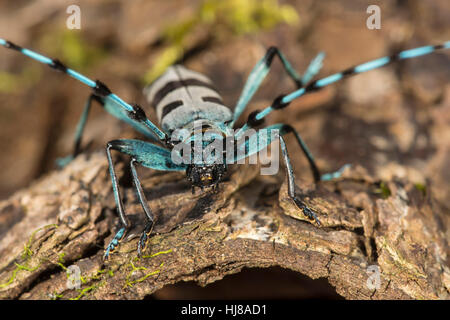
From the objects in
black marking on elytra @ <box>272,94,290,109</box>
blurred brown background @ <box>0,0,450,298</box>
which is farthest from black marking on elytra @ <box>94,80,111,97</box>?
black marking on elytra @ <box>272,94,290,109</box>

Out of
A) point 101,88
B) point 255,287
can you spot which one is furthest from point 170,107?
point 255,287

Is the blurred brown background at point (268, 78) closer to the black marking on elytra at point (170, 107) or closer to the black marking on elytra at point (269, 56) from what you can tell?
the black marking on elytra at point (269, 56)

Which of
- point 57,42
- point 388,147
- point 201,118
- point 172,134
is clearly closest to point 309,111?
point 388,147

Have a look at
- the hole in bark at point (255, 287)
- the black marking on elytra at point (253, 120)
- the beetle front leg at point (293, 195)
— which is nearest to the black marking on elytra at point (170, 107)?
the black marking on elytra at point (253, 120)

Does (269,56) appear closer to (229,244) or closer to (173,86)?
(173,86)

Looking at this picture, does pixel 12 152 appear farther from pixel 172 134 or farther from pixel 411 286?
pixel 411 286

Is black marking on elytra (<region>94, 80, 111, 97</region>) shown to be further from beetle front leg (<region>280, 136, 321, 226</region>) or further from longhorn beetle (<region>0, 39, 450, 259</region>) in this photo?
beetle front leg (<region>280, 136, 321, 226</region>)

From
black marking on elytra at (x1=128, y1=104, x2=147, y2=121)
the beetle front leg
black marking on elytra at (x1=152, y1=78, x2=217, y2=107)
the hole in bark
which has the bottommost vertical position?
the hole in bark
